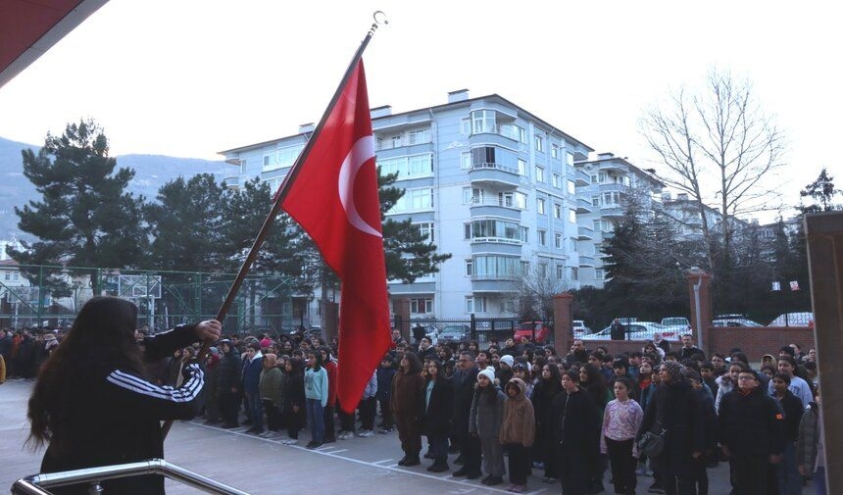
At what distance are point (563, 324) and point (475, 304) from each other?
94.1 ft

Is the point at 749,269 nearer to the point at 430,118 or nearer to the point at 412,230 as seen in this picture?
the point at 412,230

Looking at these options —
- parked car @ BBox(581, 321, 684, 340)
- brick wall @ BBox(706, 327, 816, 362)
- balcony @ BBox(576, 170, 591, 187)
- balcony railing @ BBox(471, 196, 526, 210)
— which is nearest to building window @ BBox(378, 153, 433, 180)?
balcony railing @ BBox(471, 196, 526, 210)

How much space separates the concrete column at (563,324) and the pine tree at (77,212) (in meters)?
26.6

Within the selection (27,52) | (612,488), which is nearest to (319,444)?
(612,488)

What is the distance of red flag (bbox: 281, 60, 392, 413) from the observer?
15.6ft

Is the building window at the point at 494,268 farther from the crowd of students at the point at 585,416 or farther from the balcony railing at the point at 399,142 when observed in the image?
the crowd of students at the point at 585,416

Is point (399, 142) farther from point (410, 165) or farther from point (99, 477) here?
point (99, 477)


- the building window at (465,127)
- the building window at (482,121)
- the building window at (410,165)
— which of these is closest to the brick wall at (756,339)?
the building window at (482,121)

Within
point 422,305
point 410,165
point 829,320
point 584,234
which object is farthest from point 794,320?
point 584,234

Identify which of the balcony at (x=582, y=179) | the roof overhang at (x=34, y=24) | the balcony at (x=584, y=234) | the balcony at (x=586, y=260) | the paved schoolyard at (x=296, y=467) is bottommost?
the paved schoolyard at (x=296, y=467)

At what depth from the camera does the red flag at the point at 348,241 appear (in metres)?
4.77

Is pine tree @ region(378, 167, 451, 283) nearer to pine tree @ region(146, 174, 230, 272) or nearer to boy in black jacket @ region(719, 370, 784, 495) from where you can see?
pine tree @ region(146, 174, 230, 272)

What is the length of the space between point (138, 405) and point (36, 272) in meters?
27.7

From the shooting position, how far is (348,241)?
489 centimetres
